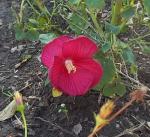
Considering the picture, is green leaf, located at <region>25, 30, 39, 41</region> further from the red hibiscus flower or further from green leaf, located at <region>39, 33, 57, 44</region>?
the red hibiscus flower

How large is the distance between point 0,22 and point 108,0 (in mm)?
466

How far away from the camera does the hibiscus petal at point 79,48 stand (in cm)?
121

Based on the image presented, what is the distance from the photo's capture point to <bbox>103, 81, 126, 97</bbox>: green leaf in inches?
52.8

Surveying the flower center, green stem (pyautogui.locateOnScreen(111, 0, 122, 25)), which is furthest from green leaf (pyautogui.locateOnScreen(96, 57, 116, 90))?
green stem (pyautogui.locateOnScreen(111, 0, 122, 25))

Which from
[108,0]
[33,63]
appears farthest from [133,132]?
[108,0]

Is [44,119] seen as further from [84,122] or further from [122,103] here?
[122,103]

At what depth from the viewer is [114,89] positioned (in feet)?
4.41

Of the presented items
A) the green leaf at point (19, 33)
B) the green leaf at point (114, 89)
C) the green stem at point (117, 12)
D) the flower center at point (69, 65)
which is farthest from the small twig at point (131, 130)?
the green leaf at point (19, 33)

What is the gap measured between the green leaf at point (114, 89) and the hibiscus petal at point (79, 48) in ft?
0.46

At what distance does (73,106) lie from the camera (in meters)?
1.42

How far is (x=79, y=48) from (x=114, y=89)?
7.4 inches

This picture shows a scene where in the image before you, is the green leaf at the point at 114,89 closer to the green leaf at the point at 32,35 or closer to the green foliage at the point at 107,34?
the green foliage at the point at 107,34

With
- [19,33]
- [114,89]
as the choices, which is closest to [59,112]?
[114,89]

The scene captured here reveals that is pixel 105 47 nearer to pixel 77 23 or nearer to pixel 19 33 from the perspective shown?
pixel 77 23
